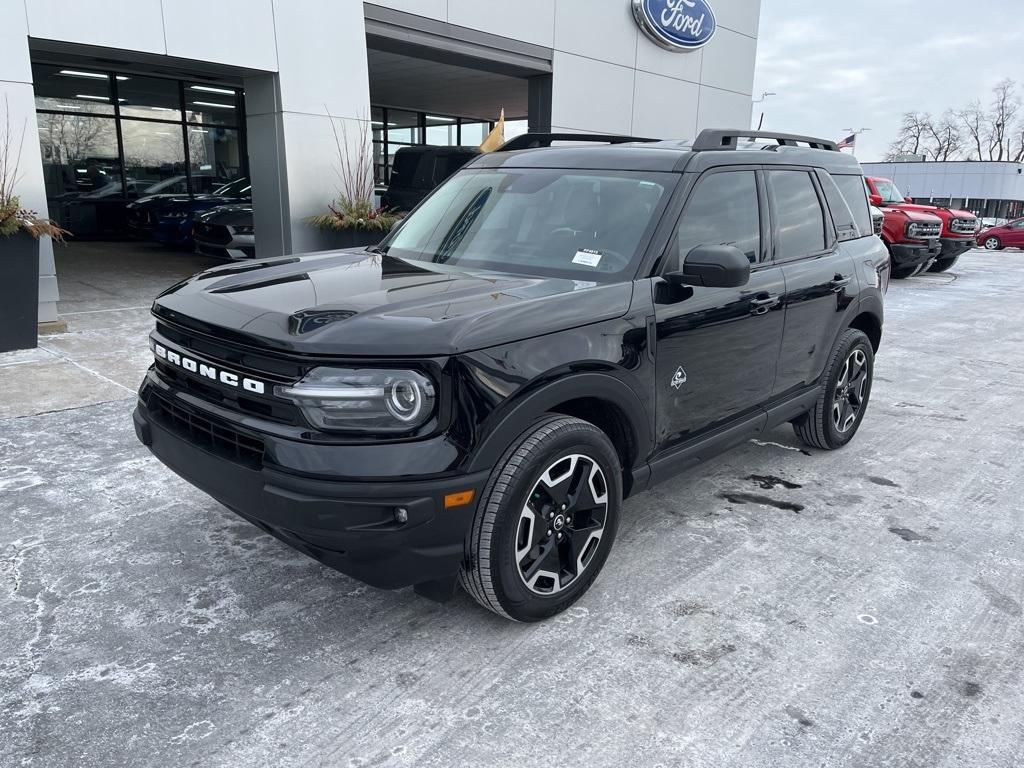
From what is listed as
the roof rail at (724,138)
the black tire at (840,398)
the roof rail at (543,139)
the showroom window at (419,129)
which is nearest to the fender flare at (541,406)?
the roof rail at (724,138)

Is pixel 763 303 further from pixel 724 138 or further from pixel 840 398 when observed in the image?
pixel 840 398

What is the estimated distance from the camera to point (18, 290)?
6.67m

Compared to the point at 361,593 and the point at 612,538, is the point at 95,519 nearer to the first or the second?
the point at 361,593

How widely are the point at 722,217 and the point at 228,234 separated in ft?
31.4

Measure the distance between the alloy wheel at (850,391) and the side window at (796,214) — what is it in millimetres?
861

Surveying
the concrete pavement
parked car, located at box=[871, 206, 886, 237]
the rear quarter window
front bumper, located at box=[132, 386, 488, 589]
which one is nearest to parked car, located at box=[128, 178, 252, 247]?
parked car, located at box=[871, 206, 886, 237]

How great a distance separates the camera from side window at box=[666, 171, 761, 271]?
3.52 meters

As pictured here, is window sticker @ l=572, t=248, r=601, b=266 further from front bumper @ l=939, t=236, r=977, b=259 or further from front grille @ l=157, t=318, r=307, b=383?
front bumper @ l=939, t=236, r=977, b=259

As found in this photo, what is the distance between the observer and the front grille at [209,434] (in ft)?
8.80

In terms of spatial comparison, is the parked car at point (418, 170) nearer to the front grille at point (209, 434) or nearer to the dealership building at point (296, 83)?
the dealership building at point (296, 83)

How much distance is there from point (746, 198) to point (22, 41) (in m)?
7.11

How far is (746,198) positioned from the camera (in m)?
3.96

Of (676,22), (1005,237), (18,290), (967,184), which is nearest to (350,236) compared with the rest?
(18,290)

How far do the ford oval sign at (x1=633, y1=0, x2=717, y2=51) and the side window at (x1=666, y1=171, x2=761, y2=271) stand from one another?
11732 mm
